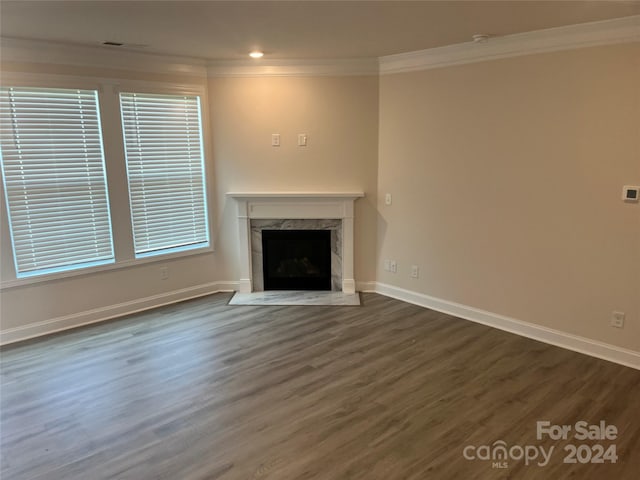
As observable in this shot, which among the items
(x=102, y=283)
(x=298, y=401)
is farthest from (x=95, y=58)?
(x=298, y=401)

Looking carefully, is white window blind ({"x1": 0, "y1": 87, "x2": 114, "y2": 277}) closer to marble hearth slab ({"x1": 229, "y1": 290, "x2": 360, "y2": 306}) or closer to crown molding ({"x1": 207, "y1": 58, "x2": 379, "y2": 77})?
crown molding ({"x1": 207, "y1": 58, "x2": 379, "y2": 77})

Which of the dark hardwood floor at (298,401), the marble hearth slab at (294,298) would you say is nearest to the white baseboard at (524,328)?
the dark hardwood floor at (298,401)

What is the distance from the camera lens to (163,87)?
4.29 meters

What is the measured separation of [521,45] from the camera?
11.4 ft

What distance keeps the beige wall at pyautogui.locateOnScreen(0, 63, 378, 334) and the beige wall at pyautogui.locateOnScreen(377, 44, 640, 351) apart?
279 millimetres

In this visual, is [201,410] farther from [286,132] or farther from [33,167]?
[286,132]

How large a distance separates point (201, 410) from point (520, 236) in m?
2.86

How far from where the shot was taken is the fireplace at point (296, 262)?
4957 mm

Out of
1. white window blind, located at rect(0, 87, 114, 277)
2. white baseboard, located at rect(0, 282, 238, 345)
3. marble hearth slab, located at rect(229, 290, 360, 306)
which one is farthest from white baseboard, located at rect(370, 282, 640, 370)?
white window blind, located at rect(0, 87, 114, 277)

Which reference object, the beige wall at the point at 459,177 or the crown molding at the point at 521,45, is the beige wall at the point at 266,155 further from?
the crown molding at the point at 521,45

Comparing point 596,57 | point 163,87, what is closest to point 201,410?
Answer: point 163,87

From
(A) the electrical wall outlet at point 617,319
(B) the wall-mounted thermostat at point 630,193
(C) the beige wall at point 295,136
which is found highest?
(C) the beige wall at point 295,136

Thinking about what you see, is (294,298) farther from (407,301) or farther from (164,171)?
(164,171)

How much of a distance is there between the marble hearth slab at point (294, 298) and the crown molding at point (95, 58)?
2.37 meters
